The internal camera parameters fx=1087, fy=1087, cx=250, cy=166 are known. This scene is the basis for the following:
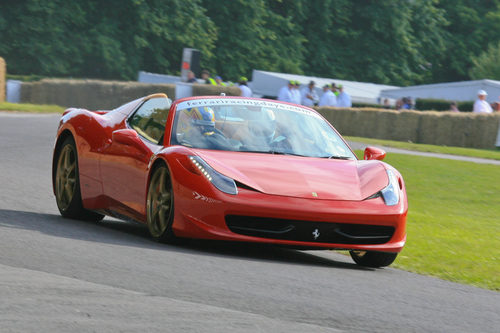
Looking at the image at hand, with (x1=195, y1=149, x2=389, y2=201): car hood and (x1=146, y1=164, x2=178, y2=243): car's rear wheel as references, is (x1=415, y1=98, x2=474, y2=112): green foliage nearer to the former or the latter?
(x1=195, y1=149, x2=389, y2=201): car hood

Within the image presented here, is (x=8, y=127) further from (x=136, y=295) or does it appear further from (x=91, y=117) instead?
(x=136, y=295)

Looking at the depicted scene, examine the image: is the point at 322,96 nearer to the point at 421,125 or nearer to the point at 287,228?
the point at 421,125

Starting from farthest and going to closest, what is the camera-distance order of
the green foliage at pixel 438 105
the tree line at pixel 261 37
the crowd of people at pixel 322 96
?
the tree line at pixel 261 37, the green foliage at pixel 438 105, the crowd of people at pixel 322 96

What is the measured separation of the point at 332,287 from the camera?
21.4ft

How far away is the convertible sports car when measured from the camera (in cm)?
757

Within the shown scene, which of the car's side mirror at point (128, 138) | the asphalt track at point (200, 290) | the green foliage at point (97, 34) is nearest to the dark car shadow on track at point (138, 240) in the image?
the asphalt track at point (200, 290)

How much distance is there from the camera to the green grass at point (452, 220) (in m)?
8.58

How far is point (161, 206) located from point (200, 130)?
866 mm

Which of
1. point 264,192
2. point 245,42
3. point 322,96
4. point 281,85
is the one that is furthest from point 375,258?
point 245,42

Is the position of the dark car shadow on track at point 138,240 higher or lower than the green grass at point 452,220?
higher

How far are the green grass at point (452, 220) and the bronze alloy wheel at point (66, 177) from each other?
2.99m

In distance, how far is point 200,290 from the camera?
19.4 ft

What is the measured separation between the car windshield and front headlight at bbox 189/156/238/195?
627 millimetres

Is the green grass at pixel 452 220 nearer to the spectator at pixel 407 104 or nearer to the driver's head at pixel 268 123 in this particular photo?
the driver's head at pixel 268 123
